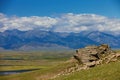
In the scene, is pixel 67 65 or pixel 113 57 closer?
pixel 113 57

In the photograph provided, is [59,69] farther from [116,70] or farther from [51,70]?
[116,70]

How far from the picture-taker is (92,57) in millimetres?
72312

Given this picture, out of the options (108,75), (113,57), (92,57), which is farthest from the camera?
(92,57)

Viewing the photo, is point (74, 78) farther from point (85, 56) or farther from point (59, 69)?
point (59, 69)

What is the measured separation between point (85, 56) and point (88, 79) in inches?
1325

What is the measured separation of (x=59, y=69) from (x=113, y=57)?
20654 mm

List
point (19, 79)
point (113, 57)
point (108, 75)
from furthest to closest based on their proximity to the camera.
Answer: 1. point (19, 79)
2. point (113, 57)
3. point (108, 75)

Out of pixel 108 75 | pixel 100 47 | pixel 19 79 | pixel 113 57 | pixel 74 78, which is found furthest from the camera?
pixel 19 79

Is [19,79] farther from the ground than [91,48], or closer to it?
closer to it

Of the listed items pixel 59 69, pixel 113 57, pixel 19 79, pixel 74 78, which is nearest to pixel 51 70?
pixel 59 69

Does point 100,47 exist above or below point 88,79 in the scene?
above

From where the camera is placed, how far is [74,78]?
140ft

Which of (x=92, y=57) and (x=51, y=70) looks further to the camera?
(x=51, y=70)

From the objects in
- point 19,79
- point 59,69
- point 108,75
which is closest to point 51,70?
point 59,69
